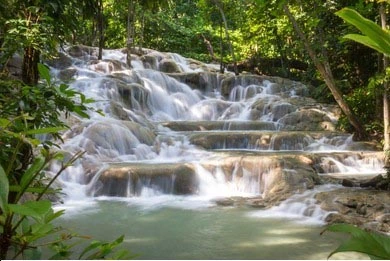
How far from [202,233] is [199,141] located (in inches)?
218

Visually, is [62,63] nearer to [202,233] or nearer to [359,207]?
[202,233]

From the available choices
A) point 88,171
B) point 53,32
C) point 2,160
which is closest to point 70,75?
point 88,171

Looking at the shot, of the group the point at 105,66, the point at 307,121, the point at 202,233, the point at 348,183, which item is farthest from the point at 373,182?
the point at 105,66

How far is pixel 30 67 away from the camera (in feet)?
8.41

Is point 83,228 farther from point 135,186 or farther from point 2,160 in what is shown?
point 2,160

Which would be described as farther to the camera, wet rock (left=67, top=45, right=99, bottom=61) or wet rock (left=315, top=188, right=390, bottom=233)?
wet rock (left=67, top=45, right=99, bottom=61)

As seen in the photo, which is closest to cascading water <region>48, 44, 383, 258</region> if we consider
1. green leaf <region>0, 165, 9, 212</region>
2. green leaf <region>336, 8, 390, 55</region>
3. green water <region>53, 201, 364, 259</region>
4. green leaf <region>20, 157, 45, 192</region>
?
green water <region>53, 201, 364, 259</region>

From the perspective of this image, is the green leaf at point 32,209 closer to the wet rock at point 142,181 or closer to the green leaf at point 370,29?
the green leaf at point 370,29

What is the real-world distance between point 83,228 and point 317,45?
8233 mm

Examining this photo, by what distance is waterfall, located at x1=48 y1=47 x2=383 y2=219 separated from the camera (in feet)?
25.8

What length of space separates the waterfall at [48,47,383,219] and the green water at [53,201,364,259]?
0.73 metres

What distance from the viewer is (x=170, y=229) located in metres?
5.53

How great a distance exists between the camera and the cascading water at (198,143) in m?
7.77

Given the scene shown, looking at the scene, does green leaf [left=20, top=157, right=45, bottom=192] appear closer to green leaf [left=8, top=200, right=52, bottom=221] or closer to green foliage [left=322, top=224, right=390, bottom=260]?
green leaf [left=8, top=200, right=52, bottom=221]
